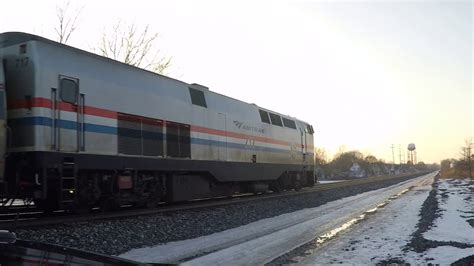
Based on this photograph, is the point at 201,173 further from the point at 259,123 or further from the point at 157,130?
the point at 259,123

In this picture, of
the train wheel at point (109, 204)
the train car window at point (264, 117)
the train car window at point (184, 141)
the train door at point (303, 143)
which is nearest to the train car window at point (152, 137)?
the train car window at point (184, 141)

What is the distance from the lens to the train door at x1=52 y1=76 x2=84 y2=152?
37.0ft

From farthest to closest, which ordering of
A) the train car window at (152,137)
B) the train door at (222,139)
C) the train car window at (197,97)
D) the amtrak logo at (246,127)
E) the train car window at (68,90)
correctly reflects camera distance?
the amtrak logo at (246,127), the train door at (222,139), the train car window at (197,97), the train car window at (152,137), the train car window at (68,90)

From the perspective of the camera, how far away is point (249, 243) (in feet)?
35.1

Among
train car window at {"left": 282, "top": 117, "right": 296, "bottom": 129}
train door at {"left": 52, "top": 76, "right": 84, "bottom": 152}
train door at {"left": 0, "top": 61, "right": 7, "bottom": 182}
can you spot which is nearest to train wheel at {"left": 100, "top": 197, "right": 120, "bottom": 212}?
train door at {"left": 52, "top": 76, "right": 84, "bottom": 152}

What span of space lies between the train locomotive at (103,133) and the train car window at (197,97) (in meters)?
0.05

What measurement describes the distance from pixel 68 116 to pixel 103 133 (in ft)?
4.43

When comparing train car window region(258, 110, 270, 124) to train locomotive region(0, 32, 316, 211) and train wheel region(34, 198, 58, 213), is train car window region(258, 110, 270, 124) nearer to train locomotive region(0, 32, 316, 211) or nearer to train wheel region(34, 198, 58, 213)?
train locomotive region(0, 32, 316, 211)

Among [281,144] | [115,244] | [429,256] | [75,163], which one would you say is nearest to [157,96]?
[75,163]

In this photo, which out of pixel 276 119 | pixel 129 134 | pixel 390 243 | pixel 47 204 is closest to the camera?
pixel 390 243

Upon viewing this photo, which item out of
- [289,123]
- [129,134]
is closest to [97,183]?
[129,134]

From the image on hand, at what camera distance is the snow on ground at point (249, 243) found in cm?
902

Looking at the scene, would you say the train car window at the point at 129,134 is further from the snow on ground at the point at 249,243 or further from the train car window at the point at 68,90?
the snow on ground at the point at 249,243

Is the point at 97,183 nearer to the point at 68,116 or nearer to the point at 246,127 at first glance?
the point at 68,116
